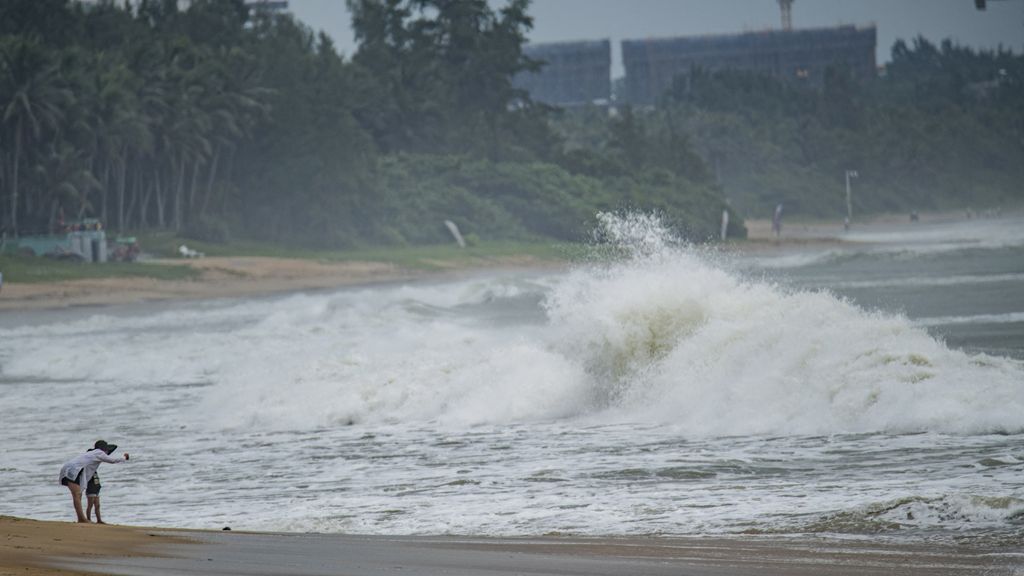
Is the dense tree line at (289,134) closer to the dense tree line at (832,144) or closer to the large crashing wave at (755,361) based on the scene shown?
the dense tree line at (832,144)

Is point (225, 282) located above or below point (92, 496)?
below

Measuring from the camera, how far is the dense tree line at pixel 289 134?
70125 mm

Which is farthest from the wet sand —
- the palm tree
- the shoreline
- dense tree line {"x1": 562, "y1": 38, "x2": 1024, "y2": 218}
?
dense tree line {"x1": 562, "y1": 38, "x2": 1024, "y2": 218}

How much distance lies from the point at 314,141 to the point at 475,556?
73687mm

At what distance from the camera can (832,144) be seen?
161 meters

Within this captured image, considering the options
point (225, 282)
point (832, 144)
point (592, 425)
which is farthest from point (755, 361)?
point (832, 144)

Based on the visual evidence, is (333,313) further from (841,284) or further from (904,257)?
(904,257)

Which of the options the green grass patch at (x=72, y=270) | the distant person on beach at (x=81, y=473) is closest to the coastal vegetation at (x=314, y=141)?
the green grass patch at (x=72, y=270)

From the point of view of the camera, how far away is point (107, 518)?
14438 millimetres

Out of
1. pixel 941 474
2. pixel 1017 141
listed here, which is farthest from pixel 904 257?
pixel 1017 141

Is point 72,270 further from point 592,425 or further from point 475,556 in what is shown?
point 475,556

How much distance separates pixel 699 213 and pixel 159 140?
39.8 metres

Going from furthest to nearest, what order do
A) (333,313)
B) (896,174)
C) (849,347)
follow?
(896,174), (333,313), (849,347)

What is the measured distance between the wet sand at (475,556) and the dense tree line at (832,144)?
430ft
